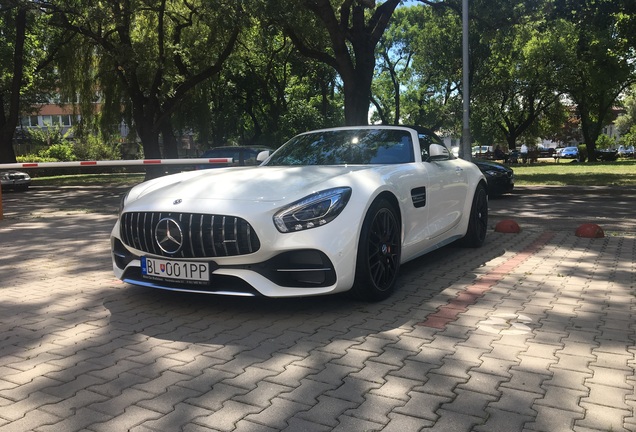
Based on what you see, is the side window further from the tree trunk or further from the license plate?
the tree trunk

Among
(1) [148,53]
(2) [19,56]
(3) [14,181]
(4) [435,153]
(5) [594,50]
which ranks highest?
(2) [19,56]

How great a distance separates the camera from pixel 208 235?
4.20 m

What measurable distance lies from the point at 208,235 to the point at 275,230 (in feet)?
1.62

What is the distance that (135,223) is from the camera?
4.56 meters

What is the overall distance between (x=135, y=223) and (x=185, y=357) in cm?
143

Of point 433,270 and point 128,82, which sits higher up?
point 128,82

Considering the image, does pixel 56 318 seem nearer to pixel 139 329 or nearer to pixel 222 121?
pixel 139 329

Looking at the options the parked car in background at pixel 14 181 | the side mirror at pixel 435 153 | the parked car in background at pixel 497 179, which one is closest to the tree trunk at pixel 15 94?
the parked car in background at pixel 14 181

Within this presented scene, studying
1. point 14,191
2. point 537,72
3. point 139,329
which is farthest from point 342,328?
point 537,72

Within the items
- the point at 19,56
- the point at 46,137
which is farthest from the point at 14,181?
the point at 46,137

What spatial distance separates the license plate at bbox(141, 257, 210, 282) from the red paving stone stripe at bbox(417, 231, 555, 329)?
1.62m

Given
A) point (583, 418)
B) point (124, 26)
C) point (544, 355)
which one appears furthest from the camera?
point (124, 26)

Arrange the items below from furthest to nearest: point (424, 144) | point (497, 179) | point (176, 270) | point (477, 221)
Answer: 1. point (497, 179)
2. point (477, 221)
3. point (424, 144)
4. point (176, 270)

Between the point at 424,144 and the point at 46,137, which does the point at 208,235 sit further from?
the point at 46,137
